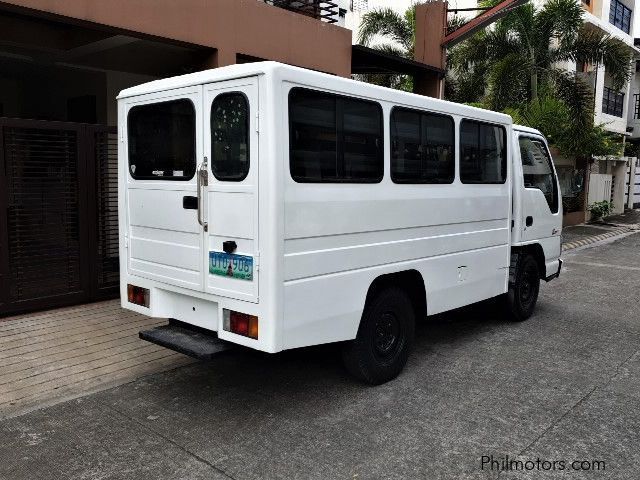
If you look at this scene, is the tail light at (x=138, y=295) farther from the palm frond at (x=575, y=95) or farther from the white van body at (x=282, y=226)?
the palm frond at (x=575, y=95)

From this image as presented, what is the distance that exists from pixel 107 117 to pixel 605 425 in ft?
29.4

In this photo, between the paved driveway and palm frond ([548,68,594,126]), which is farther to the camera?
palm frond ([548,68,594,126])

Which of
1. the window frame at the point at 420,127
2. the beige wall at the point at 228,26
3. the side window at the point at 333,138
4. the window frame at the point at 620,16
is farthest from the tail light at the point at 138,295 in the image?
the window frame at the point at 620,16

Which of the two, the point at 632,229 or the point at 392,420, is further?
the point at 632,229

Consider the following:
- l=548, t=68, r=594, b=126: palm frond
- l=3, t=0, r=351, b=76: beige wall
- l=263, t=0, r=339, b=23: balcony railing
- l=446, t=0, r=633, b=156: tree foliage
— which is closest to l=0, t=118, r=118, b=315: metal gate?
l=3, t=0, r=351, b=76: beige wall

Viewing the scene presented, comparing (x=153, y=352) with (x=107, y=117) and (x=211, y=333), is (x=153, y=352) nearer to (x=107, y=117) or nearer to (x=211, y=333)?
(x=211, y=333)

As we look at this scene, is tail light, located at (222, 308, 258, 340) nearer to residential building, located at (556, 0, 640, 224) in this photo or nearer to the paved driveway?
the paved driveway

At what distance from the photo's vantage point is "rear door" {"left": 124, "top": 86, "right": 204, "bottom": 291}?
13.8 ft

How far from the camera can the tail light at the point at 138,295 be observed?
469cm

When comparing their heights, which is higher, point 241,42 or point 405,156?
point 241,42

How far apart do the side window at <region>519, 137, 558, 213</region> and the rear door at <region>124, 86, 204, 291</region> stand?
395 centimetres

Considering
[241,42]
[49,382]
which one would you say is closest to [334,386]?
[49,382]

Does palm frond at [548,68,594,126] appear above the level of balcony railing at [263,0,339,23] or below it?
below

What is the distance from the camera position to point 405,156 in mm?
4758
